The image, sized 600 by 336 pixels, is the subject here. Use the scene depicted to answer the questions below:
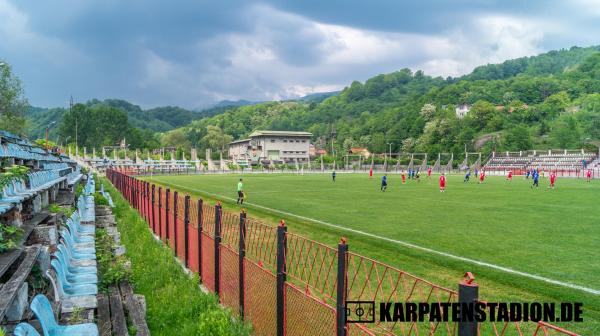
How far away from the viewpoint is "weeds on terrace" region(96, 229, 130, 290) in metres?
7.51

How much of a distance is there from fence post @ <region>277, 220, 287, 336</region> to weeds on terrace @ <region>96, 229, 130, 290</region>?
128 inches

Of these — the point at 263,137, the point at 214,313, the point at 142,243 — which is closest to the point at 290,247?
the point at 142,243

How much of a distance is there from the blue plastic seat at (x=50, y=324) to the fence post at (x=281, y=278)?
2.17 meters

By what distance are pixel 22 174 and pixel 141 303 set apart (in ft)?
13.5

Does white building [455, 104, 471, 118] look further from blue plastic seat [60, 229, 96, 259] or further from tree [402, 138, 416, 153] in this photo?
blue plastic seat [60, 229, 96, 259]

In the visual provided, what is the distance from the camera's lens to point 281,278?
5684mm

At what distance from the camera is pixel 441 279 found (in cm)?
945

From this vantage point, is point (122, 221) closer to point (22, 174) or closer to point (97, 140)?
point (22, 174)

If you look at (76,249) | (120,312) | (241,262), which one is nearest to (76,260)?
(76,249)

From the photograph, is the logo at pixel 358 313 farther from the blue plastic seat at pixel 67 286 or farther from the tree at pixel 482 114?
the tree at pixel 482 114

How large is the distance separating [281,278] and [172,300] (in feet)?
9.38

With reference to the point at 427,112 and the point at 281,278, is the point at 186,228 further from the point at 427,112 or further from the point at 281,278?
the point at 427,112

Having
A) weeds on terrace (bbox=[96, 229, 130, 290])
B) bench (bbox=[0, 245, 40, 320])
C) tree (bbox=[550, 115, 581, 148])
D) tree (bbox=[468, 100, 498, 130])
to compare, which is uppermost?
tree (bbox=[468, 100, 498, 130])

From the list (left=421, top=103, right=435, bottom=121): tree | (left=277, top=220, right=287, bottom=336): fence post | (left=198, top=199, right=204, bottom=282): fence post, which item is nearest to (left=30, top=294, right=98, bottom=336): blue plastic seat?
(left=277, top=220, right=287, bottom=336): fence post
